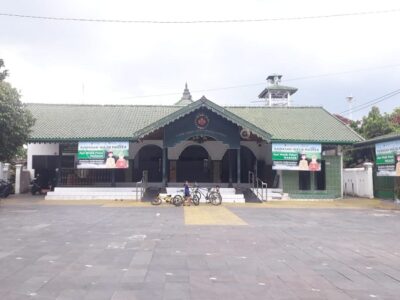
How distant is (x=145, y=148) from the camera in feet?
98.1

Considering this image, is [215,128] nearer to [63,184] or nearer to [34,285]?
[63,184]

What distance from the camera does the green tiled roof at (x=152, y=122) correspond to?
25.6 metres

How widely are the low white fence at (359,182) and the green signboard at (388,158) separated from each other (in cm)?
199

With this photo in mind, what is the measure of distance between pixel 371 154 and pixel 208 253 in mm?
26238

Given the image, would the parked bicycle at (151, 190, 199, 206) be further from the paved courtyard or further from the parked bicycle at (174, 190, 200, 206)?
the paved courtyard

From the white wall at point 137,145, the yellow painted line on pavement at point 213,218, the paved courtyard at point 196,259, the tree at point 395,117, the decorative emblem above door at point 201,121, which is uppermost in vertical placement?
the tree at point 395,117

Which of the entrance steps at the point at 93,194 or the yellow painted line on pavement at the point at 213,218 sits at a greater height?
the entrance steps at the point at 93,194

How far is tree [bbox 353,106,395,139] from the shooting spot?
35.4 metres

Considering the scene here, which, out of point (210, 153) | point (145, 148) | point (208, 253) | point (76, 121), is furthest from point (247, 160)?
point (208, 253)

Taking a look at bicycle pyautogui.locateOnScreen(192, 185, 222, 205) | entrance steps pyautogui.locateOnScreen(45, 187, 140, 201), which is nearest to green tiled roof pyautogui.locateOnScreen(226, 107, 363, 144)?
bicycle pyautogui.locateOnScreen(192, 185, 222, 205)

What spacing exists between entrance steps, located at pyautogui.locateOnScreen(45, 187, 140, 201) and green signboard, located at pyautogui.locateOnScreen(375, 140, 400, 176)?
46.7ft

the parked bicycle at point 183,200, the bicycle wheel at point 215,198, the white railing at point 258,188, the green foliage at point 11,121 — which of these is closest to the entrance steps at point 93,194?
the parked bicycle at point 183,200

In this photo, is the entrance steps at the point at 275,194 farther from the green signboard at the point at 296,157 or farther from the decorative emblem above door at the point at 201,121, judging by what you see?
the decorative emblem above door at the point at 201,121

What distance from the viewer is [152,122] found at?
30.3 m
